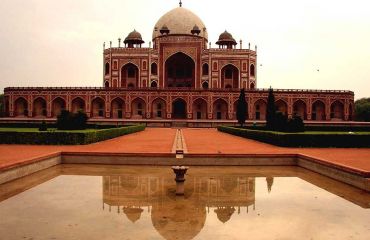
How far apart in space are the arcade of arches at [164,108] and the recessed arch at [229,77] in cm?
563

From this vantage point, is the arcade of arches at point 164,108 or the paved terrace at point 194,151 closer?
the paved terrace at point 194,151

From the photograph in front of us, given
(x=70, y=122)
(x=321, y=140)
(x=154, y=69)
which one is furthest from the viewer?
(x=154, y=69)

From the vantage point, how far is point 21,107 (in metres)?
40.5

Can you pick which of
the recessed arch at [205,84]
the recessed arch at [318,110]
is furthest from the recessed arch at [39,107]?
the recessed arch at [318,110]

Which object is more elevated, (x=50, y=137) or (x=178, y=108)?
(x=178, y=108)

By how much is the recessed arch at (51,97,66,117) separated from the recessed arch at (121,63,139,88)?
736 cm

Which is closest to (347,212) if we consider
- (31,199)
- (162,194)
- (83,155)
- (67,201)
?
(162,194)

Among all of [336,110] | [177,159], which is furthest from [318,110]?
[177,159]

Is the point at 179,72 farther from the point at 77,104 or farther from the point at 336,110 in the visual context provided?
the point at 336,110

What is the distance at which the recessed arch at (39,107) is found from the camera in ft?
131

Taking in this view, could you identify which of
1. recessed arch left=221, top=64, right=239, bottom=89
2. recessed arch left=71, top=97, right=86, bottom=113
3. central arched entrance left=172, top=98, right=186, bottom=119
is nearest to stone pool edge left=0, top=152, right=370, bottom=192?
recessed arch left=71, top=97, right=86, bottom=113

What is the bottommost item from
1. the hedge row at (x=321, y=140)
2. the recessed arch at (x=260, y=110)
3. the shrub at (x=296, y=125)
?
the hedge row at (x=321, y=140)

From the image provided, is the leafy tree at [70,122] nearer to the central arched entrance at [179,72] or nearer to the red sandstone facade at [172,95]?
the red sandstone facade at [172,95]

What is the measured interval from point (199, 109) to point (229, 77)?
6.96m
